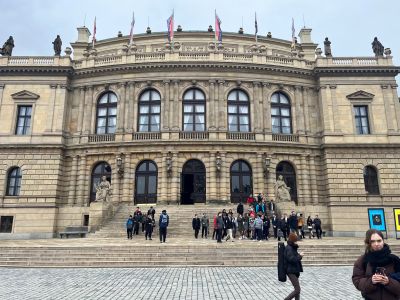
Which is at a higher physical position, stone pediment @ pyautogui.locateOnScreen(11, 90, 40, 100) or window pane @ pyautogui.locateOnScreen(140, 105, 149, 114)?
stone pediment @ pyautogui.locateOnScreen(11, 90, 40, 100)

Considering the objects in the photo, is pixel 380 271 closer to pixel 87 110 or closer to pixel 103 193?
pixel 103 193

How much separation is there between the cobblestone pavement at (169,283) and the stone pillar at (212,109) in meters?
18.1

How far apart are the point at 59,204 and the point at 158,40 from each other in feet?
78.4

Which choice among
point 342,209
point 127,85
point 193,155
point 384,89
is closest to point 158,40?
point 127,85

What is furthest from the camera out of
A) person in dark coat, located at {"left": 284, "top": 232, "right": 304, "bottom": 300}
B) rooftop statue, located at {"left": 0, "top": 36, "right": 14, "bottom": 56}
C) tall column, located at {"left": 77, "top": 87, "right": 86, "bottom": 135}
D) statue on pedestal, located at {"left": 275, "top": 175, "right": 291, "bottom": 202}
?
rooftop statue, located at {"left": 0, "top": 36, "right": 14, "bottom": 56}

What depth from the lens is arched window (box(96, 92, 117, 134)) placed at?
3288 cm

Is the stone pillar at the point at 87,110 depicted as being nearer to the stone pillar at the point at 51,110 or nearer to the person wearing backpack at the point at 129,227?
the stone pillar at the point at 51,110

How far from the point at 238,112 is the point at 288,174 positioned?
7.85m

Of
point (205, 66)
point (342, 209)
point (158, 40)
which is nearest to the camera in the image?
point (342, 209)

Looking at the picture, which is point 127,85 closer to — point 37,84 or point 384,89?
point 37,84

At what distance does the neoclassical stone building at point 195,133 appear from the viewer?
30188 mm

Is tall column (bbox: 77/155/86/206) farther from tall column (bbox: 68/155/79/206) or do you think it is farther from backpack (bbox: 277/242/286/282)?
backpack (bbox: 277/242/286/282)

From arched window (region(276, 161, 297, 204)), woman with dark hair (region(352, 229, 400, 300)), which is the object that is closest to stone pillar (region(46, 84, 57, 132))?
arched window (region(276, 161, 297, 204))

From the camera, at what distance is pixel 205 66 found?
3241cm
